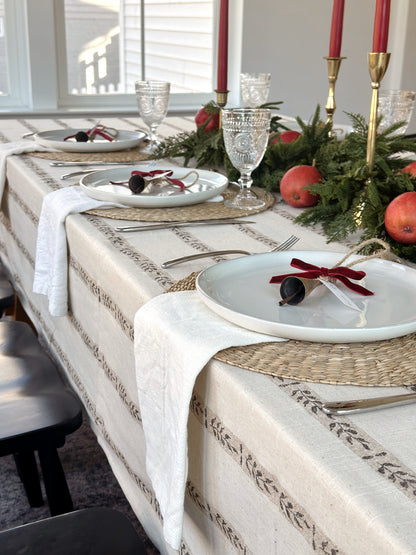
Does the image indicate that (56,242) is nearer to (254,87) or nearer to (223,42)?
(223,42)

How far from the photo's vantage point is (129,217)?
1165 millimetres

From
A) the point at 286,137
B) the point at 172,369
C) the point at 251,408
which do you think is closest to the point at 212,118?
the point at 286,137

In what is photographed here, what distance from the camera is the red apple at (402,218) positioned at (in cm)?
94

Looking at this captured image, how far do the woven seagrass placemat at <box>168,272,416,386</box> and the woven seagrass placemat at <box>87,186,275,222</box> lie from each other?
1.68 feet

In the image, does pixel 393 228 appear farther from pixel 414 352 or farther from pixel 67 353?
pixel 67 353

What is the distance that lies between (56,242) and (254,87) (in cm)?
102

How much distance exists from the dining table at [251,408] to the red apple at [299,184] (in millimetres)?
30

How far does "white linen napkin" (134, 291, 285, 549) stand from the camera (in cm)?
67

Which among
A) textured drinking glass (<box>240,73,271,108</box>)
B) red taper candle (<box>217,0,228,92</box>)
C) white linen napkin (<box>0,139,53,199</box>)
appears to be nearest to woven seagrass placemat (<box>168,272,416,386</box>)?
red taper candle (<box>217,0,228,92</box>)

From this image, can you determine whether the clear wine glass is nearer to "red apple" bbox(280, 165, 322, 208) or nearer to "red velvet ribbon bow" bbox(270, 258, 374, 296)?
"red apple" bbox(280, 165, 322, 208)

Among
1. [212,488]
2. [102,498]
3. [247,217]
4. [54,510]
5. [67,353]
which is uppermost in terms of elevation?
[247,217]

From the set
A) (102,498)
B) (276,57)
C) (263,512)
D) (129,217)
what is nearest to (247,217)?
(129,217)

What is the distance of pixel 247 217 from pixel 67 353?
444 millimetres

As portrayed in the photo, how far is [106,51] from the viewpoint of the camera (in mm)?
3709
